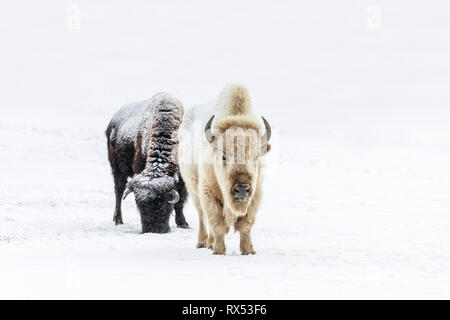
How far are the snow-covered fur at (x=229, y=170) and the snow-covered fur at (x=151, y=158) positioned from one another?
223 cm

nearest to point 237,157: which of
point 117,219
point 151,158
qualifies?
point 151,158

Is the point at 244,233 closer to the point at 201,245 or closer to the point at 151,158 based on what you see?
the point at 201,245

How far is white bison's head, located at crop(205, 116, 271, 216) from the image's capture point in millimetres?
6992

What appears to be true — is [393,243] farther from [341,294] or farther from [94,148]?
[94,148]

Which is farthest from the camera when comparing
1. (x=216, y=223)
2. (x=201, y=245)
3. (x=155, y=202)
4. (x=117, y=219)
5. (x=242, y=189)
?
(x=117, y=219)

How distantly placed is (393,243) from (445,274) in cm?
316

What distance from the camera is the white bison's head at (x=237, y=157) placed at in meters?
6.99

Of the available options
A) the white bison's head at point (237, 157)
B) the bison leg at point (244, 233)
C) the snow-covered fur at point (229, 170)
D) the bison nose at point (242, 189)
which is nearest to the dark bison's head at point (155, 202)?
the snow-covered fur at point (229, 170)

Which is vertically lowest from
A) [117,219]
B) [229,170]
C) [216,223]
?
[117,219]

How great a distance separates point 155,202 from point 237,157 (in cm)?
418

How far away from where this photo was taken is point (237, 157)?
7.22 m

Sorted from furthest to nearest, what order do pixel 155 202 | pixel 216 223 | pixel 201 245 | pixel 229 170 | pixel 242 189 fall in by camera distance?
pixel 155 202 < pixel 201 245 < pixel 216 223 < pixel 229 170 < pixel 242 189

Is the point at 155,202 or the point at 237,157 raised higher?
the point at 237,157
